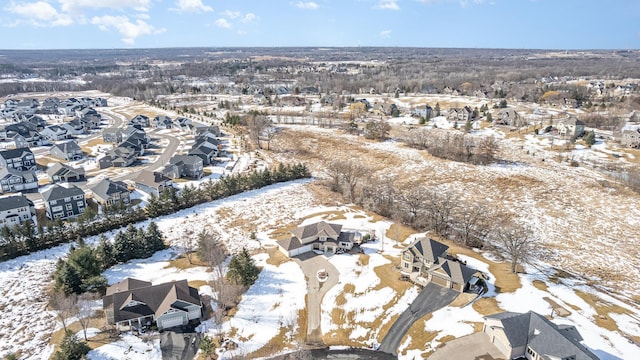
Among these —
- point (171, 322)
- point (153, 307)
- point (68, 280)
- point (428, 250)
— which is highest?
point (428, 250)

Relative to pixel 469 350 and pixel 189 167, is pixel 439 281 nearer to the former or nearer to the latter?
pixel 469 350

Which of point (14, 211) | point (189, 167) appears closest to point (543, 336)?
point (14, 211)

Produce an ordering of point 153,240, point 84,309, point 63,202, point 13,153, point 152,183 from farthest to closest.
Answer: point 13,153 < point 152,183 < point 63,202 < point 153,240 < point 84,309

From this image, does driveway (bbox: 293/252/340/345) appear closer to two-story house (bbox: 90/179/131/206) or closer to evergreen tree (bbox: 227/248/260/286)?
evergreen tree (bbox: 227/248/260/286)

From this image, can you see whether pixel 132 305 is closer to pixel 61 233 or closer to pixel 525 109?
pixel 61 233

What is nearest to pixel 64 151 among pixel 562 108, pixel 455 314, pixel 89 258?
pixel 89 258

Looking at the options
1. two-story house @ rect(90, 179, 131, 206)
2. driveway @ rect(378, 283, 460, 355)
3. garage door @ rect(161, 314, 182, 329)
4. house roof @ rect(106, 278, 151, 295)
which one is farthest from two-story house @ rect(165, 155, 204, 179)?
driveway @ rect(378, 283, 460, 355)

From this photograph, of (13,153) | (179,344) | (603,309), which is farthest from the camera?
(13,153)
